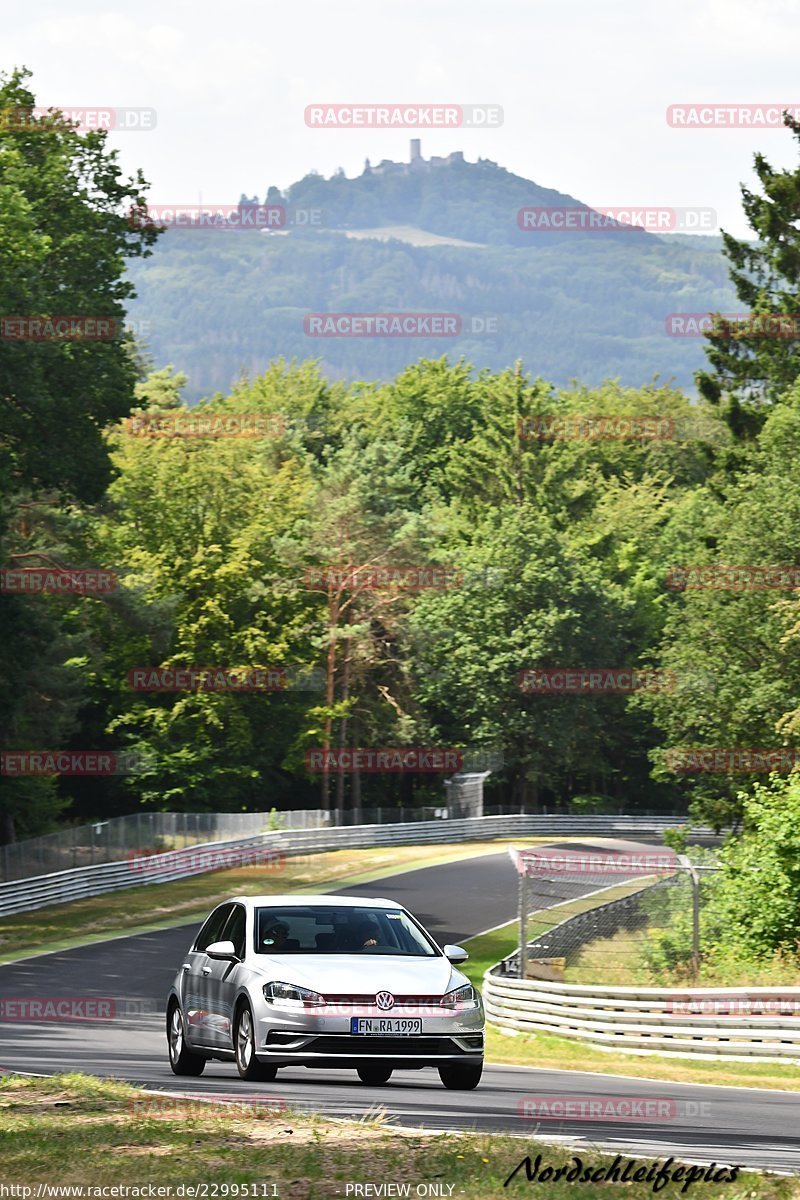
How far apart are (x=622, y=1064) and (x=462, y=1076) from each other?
7.96 metres

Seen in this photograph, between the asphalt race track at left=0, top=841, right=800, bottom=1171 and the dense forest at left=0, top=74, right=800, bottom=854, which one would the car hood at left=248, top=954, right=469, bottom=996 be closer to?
the asphalt race track at left=0, top=841, right=800, bottom=1171

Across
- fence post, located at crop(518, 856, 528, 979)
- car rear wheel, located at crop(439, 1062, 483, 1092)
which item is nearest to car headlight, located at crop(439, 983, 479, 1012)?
car rear wheel, located at crop(439, 1062, 483, 1092)

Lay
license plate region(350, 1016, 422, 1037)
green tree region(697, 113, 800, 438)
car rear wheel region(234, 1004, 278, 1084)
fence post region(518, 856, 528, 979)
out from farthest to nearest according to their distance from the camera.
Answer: green tree region(697, 113, 800, 438)
fence post region(518, 856, 528, 979)
car rear wheel region(234, 1004, 278, 1084)
license plate region(350, 1016, 422, 1037)

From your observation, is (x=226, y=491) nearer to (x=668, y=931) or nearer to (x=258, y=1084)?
(x=668, y=931)

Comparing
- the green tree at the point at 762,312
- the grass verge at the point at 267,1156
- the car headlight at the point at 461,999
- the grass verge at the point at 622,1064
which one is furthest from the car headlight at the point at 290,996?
the green tree at the point at 762,312

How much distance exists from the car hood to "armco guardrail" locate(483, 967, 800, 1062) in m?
7.36

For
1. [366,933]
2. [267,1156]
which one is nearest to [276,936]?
[366,933]

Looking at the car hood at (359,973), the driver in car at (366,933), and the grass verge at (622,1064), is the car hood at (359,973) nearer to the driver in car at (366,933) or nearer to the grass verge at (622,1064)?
the driver in car at (366,933)

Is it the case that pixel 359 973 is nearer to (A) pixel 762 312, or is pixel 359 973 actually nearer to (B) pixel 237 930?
(B) pixel 237 930

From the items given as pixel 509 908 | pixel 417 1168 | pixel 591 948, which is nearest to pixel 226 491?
pixel 509 908

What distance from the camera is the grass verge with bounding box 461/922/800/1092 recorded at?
62.7 feet

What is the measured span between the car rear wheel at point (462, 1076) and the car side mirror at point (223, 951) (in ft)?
6.06

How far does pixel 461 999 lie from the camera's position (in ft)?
45.2

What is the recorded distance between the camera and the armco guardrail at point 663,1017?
20.5 metres
